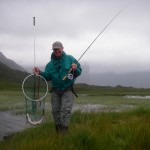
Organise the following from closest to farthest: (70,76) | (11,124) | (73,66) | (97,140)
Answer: (97,140) < (73,66) < (70,76) < (11,124)

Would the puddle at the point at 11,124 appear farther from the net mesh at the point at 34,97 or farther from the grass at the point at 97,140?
the grass at the point at 97,140

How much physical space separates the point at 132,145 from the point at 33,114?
2771mm

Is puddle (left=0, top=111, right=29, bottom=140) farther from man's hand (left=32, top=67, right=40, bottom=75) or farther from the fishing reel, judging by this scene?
the fishing reel

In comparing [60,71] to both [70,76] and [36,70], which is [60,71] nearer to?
[70,76]

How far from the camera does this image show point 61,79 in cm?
834

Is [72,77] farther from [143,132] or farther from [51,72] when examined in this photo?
[143,132]

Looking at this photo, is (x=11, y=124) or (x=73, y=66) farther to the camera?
(x=11, y=124)

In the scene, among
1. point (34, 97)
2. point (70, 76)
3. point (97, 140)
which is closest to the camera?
point (97, 140)

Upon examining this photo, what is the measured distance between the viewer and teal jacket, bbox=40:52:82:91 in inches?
328

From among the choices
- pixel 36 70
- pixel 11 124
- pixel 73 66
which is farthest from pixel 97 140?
pixel 11 124

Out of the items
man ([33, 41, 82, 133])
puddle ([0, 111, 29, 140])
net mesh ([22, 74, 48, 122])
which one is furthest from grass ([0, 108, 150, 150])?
puddle ([0, 111, 29, 140])

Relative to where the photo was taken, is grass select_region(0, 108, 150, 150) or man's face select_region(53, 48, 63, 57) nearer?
grass select_region(0, 108, 150, 150)

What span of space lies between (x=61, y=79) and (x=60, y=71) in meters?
0.16

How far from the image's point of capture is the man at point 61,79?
8219 mm
